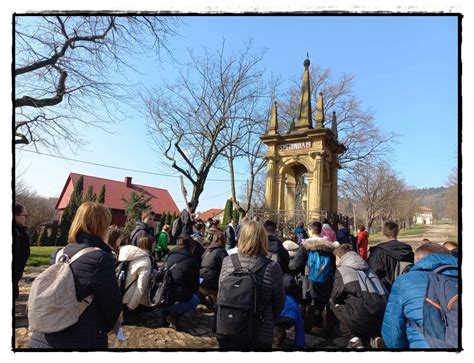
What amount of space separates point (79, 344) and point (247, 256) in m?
1.50

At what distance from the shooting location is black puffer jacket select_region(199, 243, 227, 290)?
5.64 metres

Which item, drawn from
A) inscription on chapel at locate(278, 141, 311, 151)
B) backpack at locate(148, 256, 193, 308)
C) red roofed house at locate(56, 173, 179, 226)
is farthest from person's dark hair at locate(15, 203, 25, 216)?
red roofed house at locate(56, 173, 179, 226)

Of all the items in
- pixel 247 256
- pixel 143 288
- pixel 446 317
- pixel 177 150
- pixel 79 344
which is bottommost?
pixel 143 288

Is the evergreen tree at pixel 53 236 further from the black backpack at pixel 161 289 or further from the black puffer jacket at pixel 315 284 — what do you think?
the black puffer jacket at pixel 315 284

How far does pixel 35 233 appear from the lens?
21.9 metres

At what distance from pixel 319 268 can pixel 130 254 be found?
3034 millimetres

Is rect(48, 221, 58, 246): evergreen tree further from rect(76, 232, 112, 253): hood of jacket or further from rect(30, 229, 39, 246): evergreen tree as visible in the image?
rect(76, 232, 112, 253): hood of jacket

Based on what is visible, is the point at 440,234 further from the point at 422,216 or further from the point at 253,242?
the point at 422,216

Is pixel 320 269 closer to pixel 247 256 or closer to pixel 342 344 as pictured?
pixel 342 344

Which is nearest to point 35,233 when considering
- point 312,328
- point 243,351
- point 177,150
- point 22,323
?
point 177,150

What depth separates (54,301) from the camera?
221 cm

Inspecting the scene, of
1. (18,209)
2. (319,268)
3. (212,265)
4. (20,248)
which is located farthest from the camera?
(212,265)

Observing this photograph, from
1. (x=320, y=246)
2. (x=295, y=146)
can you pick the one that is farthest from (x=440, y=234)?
(x=295, y=146)

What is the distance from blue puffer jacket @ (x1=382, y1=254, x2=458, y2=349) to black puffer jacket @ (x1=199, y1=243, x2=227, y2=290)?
3.31 meters
